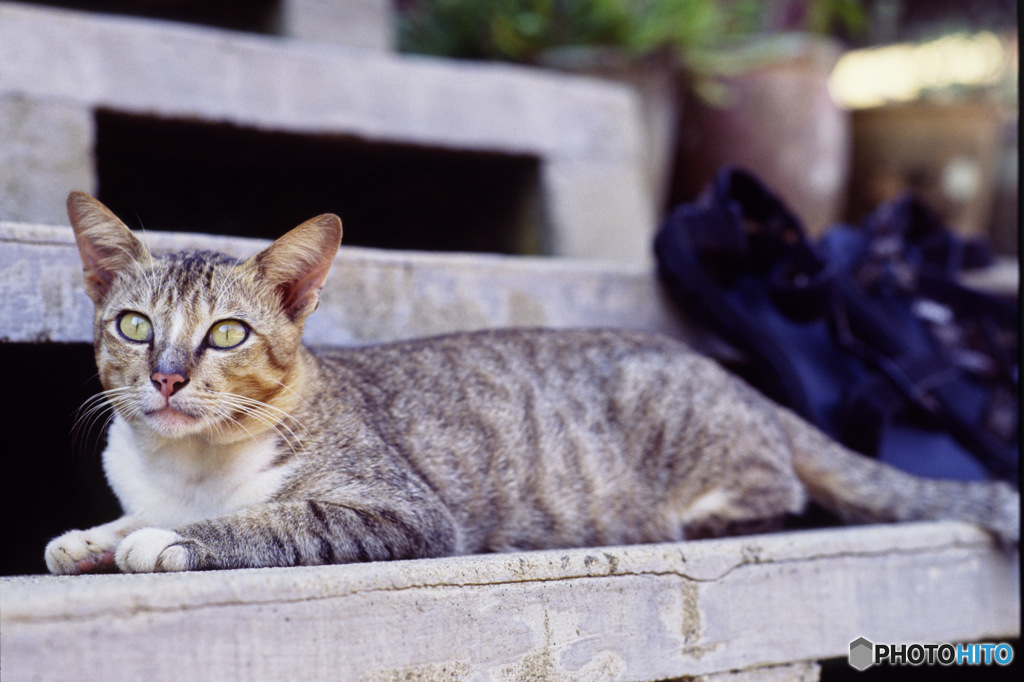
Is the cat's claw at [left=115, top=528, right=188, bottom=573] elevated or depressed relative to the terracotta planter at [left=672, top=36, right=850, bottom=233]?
depressed

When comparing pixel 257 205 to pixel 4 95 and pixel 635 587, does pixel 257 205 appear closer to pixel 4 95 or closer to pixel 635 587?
pixel 4 95

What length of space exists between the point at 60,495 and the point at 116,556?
93 centimetres

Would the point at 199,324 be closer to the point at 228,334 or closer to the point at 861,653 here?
the point at 228,334

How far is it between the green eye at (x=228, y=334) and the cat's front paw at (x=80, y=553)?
390 millimetres

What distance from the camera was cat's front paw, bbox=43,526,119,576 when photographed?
1399 mm

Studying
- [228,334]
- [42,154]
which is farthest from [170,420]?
[42,154]

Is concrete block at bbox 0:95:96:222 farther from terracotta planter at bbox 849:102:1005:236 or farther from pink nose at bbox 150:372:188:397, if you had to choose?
terracotta planter at bbox 849:102:1005:236

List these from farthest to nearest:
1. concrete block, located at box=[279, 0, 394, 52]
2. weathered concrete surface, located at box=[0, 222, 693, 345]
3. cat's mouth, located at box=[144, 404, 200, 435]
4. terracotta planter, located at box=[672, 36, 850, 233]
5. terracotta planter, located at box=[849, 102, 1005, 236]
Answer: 1. terracotta planter, located at box=[849, 102, 1005, 236]
2. terracotta planter, located at box=[672, 36, 850, 233]
3. concrete block, located at box=[279, 0, 394, 52]
4. weathered concrete surface, located at box=[0, 222, 693, 345]
5. cat's mouth, located at box=[144, 404, 200, 435]

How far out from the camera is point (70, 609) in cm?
112

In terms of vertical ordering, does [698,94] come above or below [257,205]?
above

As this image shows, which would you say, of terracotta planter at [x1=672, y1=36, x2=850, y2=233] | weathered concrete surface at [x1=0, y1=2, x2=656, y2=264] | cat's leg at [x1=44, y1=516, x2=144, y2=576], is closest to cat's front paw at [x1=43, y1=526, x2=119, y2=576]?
cat's leg at [x1=44, y1=516, x2=144, y2=576]

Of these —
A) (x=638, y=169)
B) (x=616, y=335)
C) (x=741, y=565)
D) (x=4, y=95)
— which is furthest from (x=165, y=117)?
(x=741, y=565)

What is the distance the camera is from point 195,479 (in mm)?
1569

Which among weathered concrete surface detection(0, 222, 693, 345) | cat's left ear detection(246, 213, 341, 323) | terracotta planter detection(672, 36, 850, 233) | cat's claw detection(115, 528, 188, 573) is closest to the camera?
cat's claw detection(115, 528, 188, 573)
